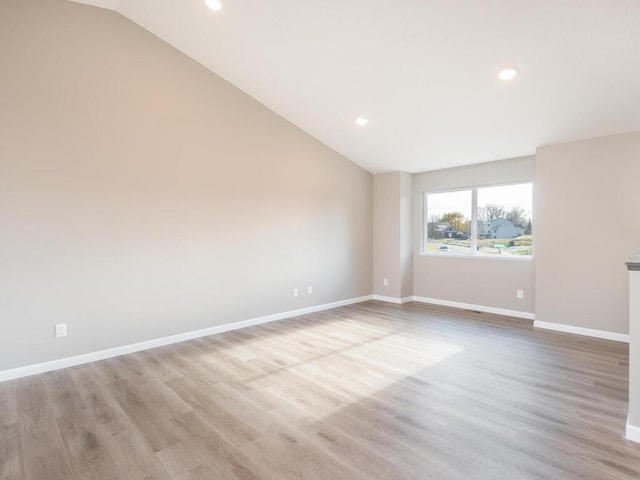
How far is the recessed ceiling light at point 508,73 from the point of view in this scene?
3.12 m

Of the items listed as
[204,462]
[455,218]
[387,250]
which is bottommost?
[204,462]

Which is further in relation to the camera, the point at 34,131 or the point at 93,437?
the point at 34,131

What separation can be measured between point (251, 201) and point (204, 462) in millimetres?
3275

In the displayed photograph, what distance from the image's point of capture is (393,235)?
6086 millimetres

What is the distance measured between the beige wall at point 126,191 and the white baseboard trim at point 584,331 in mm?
3446

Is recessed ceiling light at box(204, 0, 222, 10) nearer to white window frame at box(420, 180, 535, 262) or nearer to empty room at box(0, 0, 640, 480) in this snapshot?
empty room at box(0, 0, 640, 480)

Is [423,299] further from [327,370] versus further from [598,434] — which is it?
[598,434]

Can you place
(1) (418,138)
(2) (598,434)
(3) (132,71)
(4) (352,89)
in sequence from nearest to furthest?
(2) (598,434) < (3) (132,71) < (4) (352,89) < (1) (418,138)

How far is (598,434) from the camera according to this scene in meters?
2.10

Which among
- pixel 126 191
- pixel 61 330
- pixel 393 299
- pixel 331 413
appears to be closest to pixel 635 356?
pixel 331 413

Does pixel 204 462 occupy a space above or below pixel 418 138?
below

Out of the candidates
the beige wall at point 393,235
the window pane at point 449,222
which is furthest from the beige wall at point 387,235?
the window pane at point 449,222

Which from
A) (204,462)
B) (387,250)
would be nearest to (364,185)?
(387,250)

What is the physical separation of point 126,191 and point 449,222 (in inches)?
194
